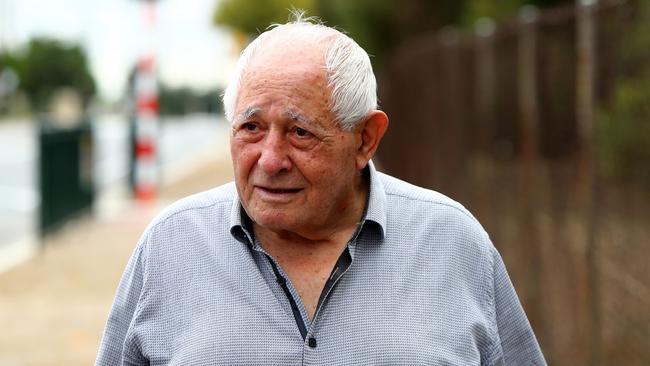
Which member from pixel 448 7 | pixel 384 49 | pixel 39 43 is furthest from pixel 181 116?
pixel 448 7

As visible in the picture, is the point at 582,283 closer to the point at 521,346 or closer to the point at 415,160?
the point at 521,346

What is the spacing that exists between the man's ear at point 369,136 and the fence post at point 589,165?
91.1 inches

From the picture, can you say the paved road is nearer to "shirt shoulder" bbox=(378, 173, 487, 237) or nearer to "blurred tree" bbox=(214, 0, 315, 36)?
"blurred tree" bbox=(214, 0, 315, 36)

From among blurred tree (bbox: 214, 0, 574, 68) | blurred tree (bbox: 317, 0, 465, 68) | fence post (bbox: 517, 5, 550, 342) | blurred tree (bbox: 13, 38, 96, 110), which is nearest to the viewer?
fence post (bbox: 517, 5, 550, 342)

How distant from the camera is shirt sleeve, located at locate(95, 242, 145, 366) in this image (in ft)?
9.59

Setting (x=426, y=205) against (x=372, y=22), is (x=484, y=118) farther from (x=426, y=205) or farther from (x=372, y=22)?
(x=372, y=22)

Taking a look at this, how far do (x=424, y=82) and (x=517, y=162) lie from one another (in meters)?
5.05

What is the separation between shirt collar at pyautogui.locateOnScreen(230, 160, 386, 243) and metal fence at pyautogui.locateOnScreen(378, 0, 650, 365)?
1.71m

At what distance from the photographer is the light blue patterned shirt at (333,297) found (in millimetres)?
2750

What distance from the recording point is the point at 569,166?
18.9 feet

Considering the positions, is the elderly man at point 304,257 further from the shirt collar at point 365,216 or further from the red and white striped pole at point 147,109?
the red and white striped pole at point 147,109

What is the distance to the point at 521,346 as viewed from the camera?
3.07 meters

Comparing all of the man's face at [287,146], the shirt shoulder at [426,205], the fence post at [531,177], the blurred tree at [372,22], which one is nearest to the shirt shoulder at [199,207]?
the man's face at [287,146]

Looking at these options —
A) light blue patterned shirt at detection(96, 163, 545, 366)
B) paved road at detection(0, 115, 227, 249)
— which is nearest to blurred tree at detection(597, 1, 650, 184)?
light blue patterned shirt at detection(96, 163, 545, 366)
